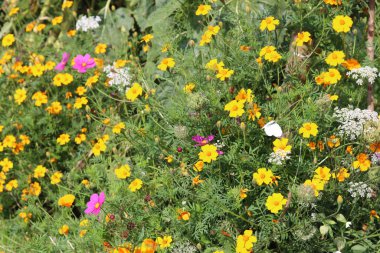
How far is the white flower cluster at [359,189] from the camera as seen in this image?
2295mm

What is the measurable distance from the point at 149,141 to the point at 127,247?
1.59 feet

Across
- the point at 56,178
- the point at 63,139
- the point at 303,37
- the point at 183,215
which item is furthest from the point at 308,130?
the point at 63,139

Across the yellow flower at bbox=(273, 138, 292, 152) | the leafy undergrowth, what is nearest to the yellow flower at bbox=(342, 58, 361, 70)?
the leafy undergrowth

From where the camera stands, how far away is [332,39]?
2.82 m

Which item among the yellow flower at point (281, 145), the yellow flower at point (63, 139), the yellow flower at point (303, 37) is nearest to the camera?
the yellow flower at point (281, 145)

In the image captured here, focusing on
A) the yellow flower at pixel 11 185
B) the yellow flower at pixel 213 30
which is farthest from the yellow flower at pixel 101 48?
the yellow flower at pixel 213 30

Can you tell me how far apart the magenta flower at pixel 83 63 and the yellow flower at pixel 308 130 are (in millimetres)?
1483

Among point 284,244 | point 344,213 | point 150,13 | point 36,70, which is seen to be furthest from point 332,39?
point 36,70

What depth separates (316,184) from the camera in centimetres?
222

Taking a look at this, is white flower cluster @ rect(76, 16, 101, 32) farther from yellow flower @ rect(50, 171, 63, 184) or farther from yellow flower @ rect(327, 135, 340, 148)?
yellow flower @ rect(327, 135, 340, 148)

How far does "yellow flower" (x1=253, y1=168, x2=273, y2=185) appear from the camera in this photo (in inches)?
87.3

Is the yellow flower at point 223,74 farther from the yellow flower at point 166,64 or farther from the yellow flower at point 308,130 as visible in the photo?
the yellow flower at point 308,130

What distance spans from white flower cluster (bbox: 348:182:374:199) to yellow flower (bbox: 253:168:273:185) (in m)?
0.32

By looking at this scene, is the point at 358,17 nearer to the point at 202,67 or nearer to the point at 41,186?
the point at 202,67
